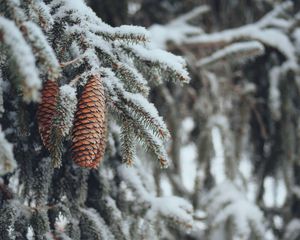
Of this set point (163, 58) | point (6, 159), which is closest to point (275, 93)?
point (163, 58)

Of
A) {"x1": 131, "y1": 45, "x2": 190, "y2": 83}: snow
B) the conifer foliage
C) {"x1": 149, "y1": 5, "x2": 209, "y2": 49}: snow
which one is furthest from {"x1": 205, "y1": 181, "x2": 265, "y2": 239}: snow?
{"x1": 131, "y1": 45, "x2": 190, "y2": 83}: snow

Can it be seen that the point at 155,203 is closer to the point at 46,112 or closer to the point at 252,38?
the point at 46,112

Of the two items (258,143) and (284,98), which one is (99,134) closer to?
(284,98)

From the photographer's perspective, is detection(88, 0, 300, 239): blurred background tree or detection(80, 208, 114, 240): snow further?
detection(88, 0, 300, 239): blurred background tree

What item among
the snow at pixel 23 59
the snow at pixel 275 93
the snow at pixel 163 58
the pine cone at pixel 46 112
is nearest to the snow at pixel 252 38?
the snow at pixel 275 93

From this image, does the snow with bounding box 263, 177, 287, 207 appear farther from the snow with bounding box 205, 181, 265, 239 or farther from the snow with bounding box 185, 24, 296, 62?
the snow with bounding box 185, 24, 296, 62

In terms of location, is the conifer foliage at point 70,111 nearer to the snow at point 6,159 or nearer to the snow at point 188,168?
the snow at point 6,159
